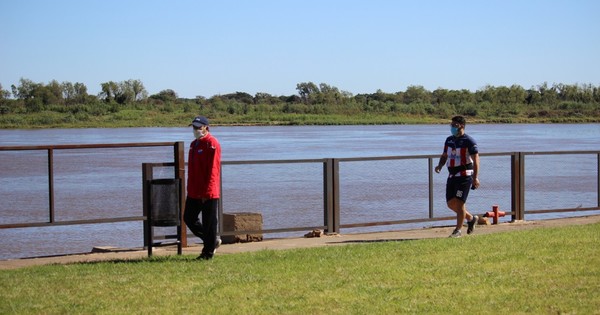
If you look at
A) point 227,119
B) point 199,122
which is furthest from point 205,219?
point 227,119

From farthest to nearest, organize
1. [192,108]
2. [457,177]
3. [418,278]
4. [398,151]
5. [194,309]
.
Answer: [192,108], [398,151], [457,177], [418,278], [194,309]

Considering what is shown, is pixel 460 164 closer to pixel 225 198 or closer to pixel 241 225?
pixel 241 225

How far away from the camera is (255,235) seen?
1562 centimetres

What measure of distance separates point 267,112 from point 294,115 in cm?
386

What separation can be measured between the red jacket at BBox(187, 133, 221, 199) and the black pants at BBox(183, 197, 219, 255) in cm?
13

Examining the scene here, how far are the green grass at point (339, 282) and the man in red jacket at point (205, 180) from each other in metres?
0.35

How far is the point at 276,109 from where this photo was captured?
131 metres

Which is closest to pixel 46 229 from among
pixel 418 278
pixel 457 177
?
pixel 457 177

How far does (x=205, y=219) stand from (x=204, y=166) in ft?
2.31

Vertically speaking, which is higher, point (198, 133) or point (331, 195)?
point (198, 133)

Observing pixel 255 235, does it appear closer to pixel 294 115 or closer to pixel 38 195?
pixel 38 195

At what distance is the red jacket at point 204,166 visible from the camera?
12.5 meters

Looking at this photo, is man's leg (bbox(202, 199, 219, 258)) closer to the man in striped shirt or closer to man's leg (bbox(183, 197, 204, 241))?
man's leg (bbox(183, 197, 204, 241))

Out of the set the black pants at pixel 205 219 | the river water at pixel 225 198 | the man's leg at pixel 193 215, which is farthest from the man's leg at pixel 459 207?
the river water at pixel 225 198
